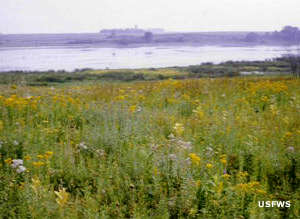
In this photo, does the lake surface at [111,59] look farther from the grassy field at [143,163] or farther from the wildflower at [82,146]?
the wildflower at [82,146]

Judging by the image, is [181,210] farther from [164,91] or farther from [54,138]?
[164,91]

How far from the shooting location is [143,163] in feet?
12.9

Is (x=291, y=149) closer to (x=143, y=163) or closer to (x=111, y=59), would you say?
(x=143, y=163)

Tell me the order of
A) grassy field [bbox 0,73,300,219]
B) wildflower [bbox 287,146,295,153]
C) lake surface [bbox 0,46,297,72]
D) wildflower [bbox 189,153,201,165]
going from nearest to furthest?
grassy field [bbox 0,73,300,219], wildflower [bbox 189,153,201,165], wildflower [bbox 287,146,295,153], lake surface [bbox 0,46,297,72]

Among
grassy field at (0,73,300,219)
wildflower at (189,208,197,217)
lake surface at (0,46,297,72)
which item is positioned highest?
lake surface at (0,46,297,72)

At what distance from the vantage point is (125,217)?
10.8 feet

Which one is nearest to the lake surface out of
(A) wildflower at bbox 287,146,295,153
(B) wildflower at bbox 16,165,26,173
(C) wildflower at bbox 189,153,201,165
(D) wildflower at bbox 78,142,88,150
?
(A) wildflower at bbox 287,146,295,153

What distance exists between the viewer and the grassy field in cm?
323

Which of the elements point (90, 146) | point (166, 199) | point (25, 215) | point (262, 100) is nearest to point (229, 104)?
point (262, 100)

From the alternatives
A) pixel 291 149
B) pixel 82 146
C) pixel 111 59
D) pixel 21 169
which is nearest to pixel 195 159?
pixel 291 149

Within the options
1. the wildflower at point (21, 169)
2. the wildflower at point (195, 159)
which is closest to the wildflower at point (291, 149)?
the wildflower at point (195, 159)

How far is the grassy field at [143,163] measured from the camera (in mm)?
3234

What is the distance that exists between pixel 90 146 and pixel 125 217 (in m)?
1.65

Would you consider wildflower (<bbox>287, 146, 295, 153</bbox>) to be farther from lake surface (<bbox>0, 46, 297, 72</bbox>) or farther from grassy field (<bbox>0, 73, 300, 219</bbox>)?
lake surface (<bbox>0, 46, 297, 72</bbox>)
